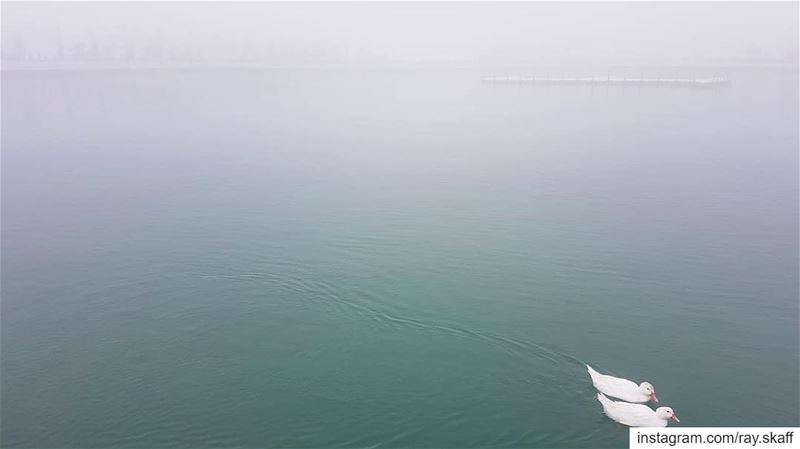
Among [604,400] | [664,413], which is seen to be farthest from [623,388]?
[664,413]

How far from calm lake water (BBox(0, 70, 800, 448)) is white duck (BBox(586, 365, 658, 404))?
543 millimetres

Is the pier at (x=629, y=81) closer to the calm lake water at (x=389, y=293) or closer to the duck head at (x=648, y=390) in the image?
the calm lake water at (x=389, y=293)

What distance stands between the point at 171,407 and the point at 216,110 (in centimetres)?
7910

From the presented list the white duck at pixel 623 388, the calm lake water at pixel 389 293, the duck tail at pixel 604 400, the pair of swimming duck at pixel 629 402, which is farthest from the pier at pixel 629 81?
the duck tail at pixel 604 400

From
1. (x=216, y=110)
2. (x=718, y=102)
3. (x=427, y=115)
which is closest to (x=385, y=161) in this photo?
(x=427, y=115)

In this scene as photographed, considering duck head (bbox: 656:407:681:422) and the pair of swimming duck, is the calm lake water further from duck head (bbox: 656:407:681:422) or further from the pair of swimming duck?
duck head (bbox: 656:407:681:422)

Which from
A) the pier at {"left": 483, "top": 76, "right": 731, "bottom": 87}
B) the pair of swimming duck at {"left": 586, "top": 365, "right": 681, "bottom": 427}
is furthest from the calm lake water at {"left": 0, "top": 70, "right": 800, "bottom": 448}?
the pier at {"left": 483, "top": 76, "right": 731, "bottom": 87}

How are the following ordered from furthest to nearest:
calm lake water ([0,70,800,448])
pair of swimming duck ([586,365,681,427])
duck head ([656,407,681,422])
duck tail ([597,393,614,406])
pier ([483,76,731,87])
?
pier ([483,76,731,87]), calm lake water ([0,70,800,448]), duck tail ([597,393,614,406]), pair of swimming duck ([586,365,681,427]), duck head ([656,407,681,422])

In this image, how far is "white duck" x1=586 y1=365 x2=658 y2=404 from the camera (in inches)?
762

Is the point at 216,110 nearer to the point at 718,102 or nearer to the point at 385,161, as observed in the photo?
the point at 385,161

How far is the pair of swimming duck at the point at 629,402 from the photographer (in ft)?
61.1

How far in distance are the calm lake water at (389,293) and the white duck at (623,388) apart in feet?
1.78

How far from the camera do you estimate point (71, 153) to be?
58906 mm

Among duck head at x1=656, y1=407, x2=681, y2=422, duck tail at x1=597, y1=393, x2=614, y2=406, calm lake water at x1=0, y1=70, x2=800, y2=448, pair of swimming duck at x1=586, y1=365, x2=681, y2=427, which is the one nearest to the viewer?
duck head at x1=656, y1=407, x2=681, y2=422
